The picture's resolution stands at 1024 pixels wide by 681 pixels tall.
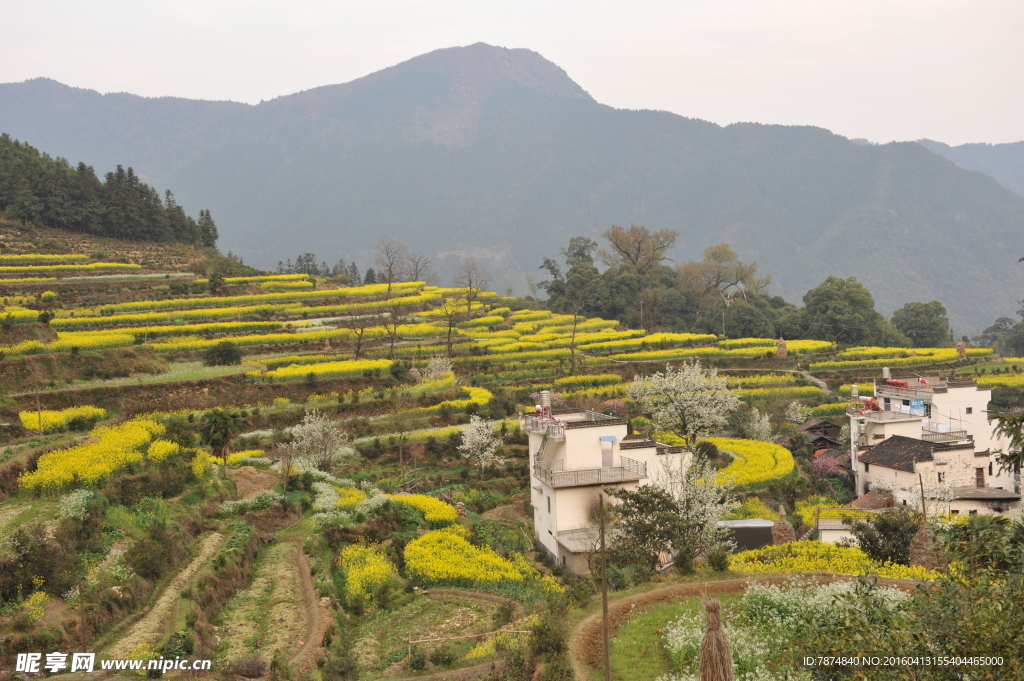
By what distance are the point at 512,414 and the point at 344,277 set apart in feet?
154

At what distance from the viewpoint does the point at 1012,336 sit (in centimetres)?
8781

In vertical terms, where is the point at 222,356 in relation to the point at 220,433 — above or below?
above

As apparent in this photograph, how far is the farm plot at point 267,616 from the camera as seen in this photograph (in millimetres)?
14812

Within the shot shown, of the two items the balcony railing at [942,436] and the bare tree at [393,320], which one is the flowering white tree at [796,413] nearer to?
the balcony railing at [942,436]

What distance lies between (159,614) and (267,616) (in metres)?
2.56

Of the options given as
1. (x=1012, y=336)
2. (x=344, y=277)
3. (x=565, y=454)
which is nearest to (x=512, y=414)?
(x=565, y=454)

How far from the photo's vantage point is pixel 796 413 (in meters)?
47.6

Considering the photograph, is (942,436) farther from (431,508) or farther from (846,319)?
(846,319)

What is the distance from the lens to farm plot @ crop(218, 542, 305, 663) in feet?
48.6

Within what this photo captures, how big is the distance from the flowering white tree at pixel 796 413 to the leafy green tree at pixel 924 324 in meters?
42.4

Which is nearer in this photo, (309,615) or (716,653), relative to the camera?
(716,653)

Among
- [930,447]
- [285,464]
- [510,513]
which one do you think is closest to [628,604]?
[510,513]

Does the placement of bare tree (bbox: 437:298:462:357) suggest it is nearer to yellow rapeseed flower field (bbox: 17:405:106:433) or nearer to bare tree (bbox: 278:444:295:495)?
bare tree (bbox: 278:444:295:495)

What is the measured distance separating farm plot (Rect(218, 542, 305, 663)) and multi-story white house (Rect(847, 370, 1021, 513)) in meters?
Result: 23.5
